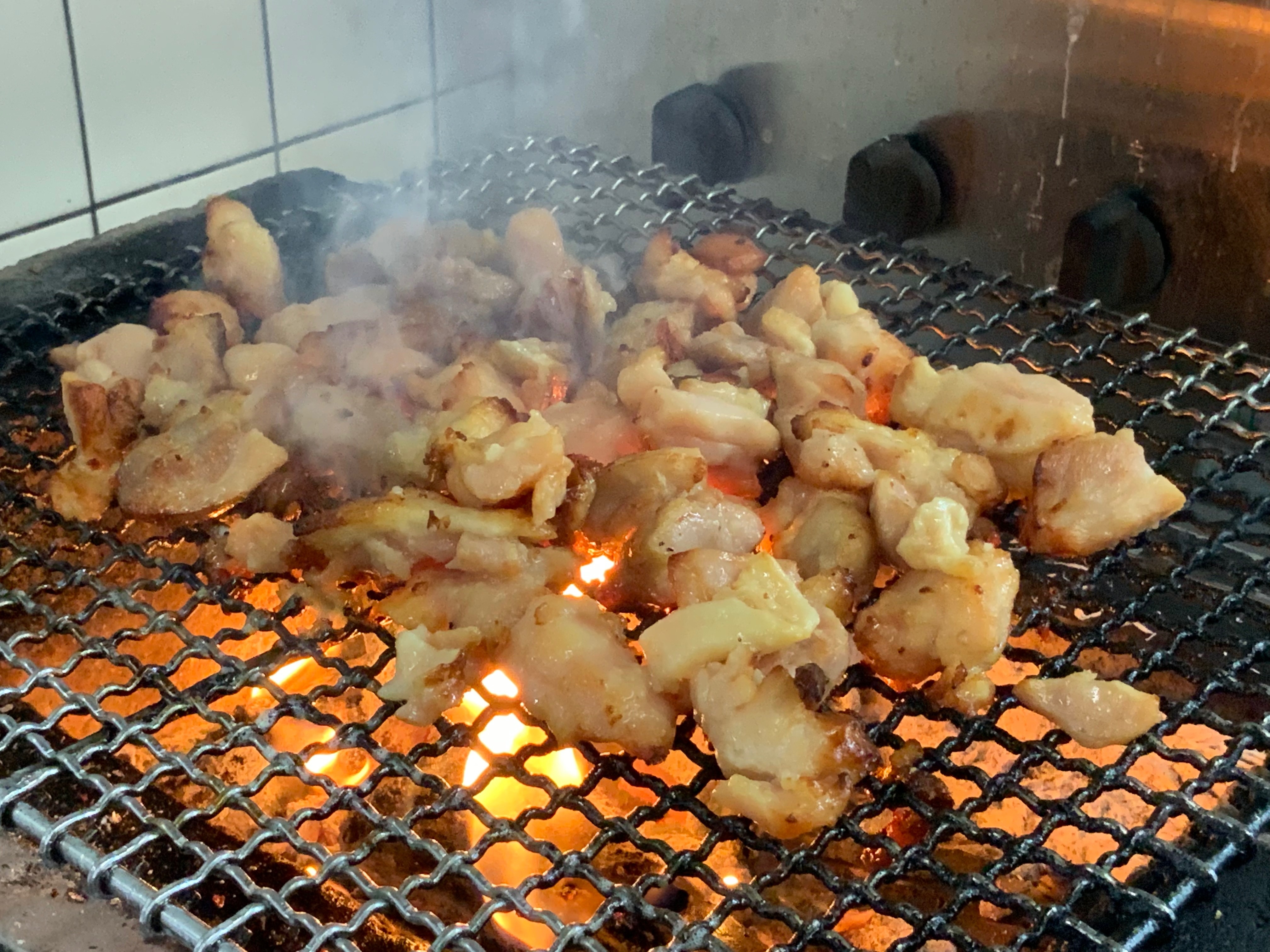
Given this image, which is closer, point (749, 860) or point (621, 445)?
point (749, 860)

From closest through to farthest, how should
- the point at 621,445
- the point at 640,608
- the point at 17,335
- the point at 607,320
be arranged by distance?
the point at 640,608
the point at 621,445
the point at 17,335
the point at 607,320

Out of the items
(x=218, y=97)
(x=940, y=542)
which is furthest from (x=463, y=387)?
(x=218, y=97)

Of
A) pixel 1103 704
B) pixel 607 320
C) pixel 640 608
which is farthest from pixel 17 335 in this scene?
pixel 1103 704

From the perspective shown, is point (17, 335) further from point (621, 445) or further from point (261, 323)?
point (621, 445)

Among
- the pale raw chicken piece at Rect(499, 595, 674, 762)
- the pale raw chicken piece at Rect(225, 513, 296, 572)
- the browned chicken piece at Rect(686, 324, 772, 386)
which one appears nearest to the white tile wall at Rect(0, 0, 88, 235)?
the pale raw chicken piece at Rect(225, 513, 296, 572)

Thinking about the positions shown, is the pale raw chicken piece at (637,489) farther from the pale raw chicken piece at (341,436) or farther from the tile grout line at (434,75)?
the tile grout line at (434,75)

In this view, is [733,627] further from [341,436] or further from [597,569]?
[341,436]

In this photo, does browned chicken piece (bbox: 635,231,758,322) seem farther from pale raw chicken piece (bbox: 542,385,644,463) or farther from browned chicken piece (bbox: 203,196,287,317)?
browned chicken piece (bbox: 203,196,287,317)

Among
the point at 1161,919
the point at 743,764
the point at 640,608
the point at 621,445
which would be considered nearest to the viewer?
the point at 1161,919
